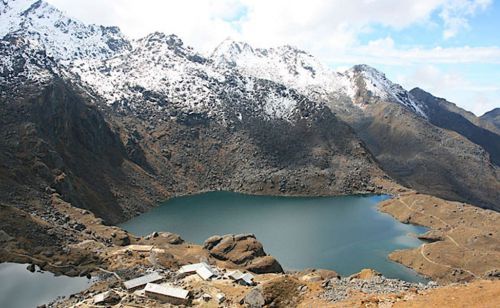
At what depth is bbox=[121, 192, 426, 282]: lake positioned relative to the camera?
95.8 meters

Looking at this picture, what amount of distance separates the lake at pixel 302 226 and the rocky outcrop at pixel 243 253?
1260 centimetres

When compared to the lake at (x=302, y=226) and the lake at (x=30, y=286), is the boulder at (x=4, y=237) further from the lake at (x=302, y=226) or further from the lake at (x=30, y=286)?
the lake at (x=302, y=226)

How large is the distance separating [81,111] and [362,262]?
10556cm

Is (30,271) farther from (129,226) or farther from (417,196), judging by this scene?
(417,196)

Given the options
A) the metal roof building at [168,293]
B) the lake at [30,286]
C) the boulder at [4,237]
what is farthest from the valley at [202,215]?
the lake at [30,286]

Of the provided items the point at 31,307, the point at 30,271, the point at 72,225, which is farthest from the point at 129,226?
the point at 31,307

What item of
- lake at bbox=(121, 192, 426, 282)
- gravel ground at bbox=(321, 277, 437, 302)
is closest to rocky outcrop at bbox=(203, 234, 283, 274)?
lake at bbox=(121, 192, 426, 282)

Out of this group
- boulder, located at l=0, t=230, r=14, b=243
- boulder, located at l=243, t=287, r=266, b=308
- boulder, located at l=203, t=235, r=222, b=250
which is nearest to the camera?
boulder, located at l=243, t=287, r=266, b=308

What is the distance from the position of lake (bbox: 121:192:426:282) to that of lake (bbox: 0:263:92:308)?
1666 inches

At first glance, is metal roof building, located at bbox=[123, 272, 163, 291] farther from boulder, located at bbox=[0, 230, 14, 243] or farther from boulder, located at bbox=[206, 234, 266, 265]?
boulder, located at bbox=[0, 230, 14, 243]

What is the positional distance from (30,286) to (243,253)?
3239 centimetres

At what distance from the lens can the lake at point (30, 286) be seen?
55.7 meters

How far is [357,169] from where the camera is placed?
19088 cm

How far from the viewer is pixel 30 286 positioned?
59250 mm
